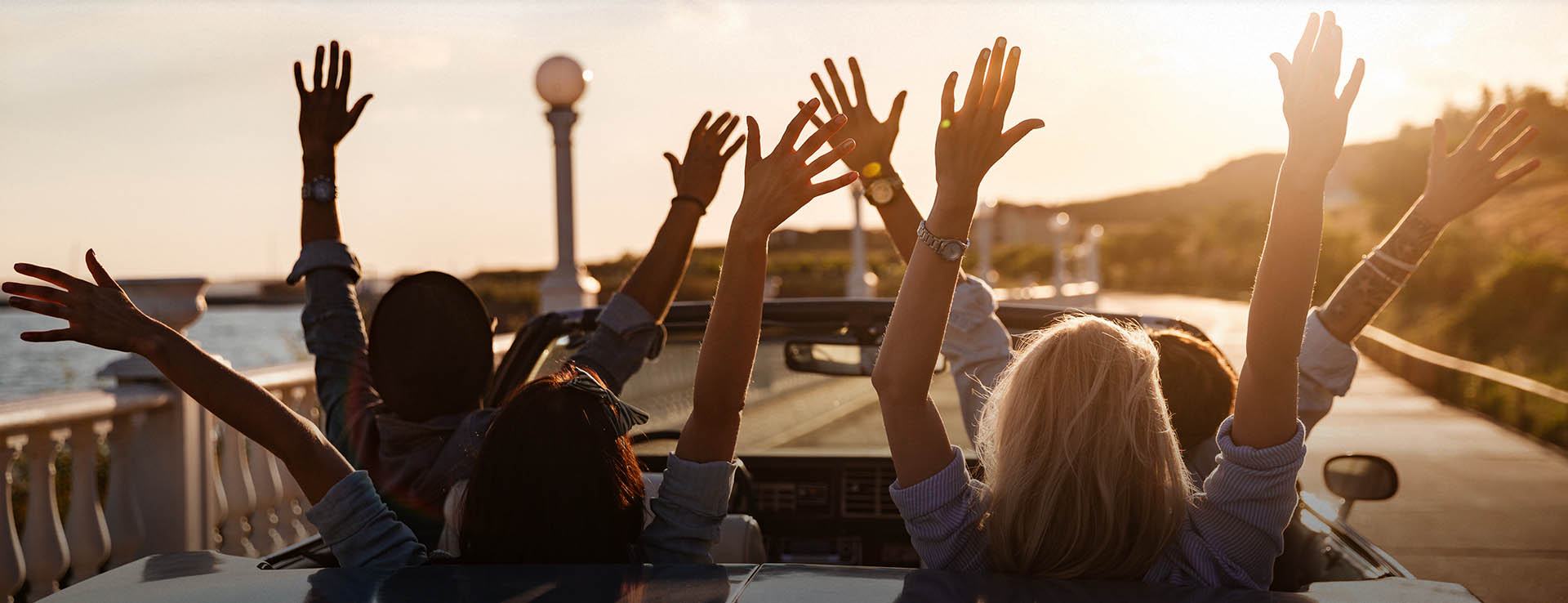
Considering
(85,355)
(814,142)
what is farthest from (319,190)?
(85,355)

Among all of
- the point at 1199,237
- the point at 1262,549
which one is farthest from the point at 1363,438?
the point at 1199,237

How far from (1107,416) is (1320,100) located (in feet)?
1.97

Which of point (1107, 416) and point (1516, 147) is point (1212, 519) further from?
point (1516, 147)

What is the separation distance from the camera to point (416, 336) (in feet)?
9.11

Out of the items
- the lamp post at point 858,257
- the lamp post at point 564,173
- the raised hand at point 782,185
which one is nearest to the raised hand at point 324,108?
the raised hand at point 782,185

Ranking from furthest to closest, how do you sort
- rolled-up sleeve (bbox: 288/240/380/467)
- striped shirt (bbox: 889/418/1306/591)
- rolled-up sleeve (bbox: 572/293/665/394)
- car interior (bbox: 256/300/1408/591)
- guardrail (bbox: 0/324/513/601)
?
guardrail (bbox: 0/324/513/601)
car interior (bbox: 256/300/1408/591)
rolled-up sleeve (bbox: 288/240/380/467)
rolled-up sleeve (bbox: 572/293/665/394)
striped shirt (bbox: 889/418/1306/591)

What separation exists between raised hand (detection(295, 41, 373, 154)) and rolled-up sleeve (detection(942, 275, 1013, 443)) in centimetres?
185

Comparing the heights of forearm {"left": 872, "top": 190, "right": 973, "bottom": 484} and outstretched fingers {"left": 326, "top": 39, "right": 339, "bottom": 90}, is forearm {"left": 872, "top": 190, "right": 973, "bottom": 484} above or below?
below

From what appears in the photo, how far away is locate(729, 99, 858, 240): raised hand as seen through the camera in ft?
6.77

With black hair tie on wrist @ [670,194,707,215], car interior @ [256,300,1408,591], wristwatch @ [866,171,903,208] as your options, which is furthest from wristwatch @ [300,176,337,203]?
wristwatch @ [866,171,903,208]

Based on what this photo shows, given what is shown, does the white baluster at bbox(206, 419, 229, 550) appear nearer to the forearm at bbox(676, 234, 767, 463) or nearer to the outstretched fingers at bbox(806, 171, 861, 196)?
the forearm at bbox(676, 234, 767, 463)

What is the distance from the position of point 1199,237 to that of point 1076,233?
42313 mm

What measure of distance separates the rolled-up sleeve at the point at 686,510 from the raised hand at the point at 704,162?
108cm

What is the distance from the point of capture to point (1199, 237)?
88.8 metres
